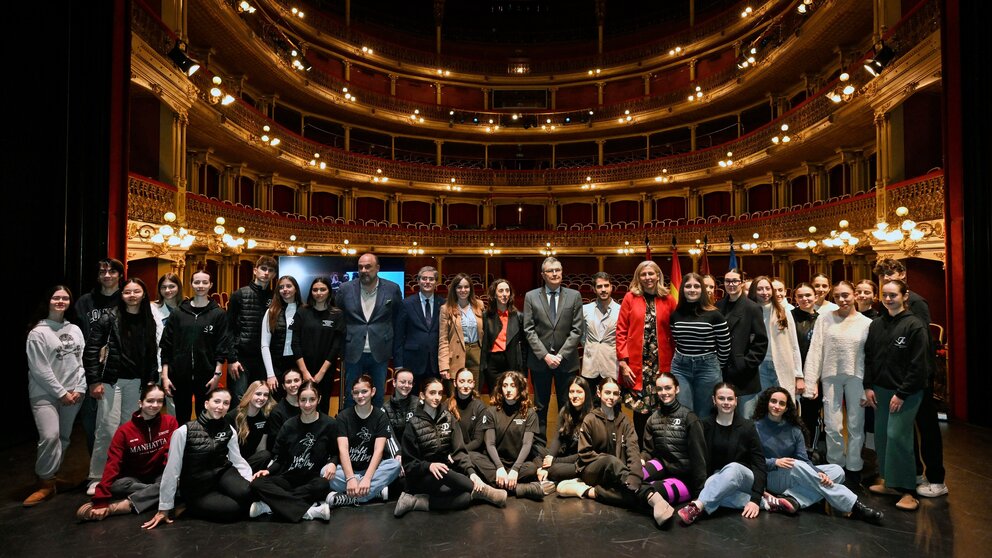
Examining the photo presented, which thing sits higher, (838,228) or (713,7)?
(713,7)

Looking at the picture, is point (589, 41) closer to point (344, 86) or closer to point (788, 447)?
point (344, 86)

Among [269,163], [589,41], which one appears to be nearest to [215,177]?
[269,163]

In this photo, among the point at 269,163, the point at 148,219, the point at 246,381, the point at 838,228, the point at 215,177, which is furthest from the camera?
the point at 269,163

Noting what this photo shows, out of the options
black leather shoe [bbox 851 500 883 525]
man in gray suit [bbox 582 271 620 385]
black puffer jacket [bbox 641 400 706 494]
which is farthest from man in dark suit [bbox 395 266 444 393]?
black leather shoe [bbox 851 500 883 525]

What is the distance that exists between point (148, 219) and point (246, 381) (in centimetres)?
621

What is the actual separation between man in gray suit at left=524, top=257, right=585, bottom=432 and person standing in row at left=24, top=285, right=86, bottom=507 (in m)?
3.95

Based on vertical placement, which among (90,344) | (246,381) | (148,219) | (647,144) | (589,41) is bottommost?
(246,381)

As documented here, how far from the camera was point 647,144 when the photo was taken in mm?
24031

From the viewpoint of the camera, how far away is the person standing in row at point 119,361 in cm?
436

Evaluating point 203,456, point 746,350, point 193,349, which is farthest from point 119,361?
point 746,350

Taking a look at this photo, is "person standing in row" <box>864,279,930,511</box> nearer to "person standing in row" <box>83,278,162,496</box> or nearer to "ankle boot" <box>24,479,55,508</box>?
"person standing in row" <box>83,278,162,496</box>

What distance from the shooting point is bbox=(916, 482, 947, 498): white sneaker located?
4.16 metres

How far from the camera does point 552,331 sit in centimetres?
518

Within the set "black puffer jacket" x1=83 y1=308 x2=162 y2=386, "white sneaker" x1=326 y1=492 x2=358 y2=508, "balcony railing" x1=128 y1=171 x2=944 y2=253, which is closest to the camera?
"white sneaker" x1=326 y1=492 x2=358 y2=508
